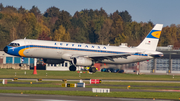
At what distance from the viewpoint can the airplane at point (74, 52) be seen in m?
50.4

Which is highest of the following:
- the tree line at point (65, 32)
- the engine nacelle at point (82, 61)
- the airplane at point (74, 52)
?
the tree line at point (65, 32)

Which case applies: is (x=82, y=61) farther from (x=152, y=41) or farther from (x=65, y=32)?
(x=65, y=32)

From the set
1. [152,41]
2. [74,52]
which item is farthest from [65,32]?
[74,52]

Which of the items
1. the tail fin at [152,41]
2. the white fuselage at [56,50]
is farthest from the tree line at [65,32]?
the white fuselage at [56,50]

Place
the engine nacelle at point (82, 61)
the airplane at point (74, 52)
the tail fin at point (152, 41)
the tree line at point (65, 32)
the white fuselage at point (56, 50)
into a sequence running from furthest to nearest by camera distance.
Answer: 1. the tree line at point (65, 32)
2. the tail fin at point (152, 41)
3. the engine nacelle at point (82, 61)
4. the airplane at point (74, 52)
5. the white fuselage at point (56, 50)

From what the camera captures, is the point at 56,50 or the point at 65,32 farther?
the point at 65,32

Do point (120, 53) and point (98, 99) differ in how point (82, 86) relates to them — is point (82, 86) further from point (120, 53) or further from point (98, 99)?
point (120, 53)

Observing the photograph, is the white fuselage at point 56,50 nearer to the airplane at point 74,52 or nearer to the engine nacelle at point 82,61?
the airplane at point 74,52

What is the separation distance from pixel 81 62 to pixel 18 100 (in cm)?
2981

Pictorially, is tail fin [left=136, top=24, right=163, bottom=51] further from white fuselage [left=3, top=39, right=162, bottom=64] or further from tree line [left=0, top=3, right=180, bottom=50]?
tree line [left=0, top=3, right=180, bottom=50]

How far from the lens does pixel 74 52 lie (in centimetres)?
5356

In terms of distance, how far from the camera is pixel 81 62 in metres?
53.0

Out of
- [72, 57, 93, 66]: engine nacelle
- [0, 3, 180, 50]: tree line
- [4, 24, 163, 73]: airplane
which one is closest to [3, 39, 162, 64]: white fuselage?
[4, 24, 163, 73]: airplane

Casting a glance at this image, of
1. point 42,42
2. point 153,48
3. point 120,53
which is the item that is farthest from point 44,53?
point 153,48
